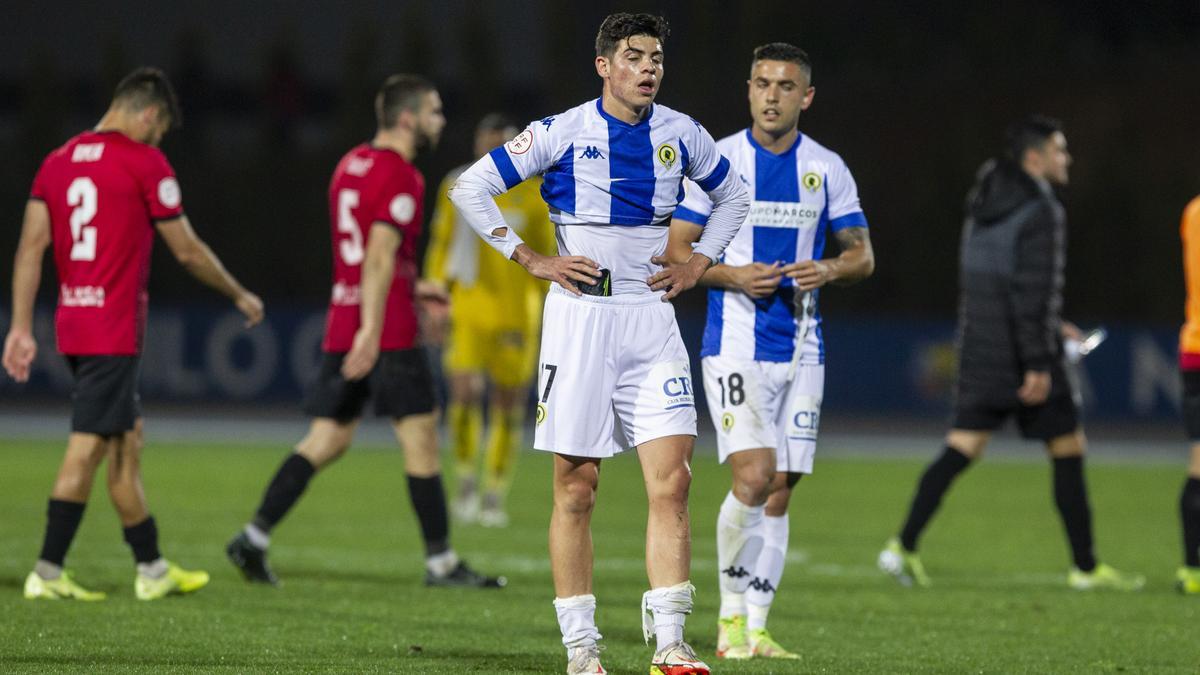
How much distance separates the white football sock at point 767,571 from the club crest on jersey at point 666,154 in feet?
5.88

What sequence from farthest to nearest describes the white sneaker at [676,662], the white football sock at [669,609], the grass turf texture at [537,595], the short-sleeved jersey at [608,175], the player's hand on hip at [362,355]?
1. the player's hand on hip at [362,355]
2. the grass turf texture at [537,595]
3. the short-sleeved jersey at [608,175]
4. the white football sock at [669,609]
5. the white sneaker at [676,662]

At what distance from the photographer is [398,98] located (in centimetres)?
853

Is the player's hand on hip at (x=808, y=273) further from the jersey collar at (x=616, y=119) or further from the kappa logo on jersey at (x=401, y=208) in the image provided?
the kappa logo on jersey at (x=401, y=208)

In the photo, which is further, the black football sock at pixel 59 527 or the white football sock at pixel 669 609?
the black football sock at pixel 59 527

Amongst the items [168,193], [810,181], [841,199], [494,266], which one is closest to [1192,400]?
[841,199]

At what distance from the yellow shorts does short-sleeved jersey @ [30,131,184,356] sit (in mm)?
4580

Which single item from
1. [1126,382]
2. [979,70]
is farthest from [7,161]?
[1126,382]

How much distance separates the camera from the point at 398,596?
792 centimetres

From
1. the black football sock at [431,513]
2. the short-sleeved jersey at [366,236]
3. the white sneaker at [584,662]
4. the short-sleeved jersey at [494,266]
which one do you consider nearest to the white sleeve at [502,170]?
the white sneaker at [584,662]

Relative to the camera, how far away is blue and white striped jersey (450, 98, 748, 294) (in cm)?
548

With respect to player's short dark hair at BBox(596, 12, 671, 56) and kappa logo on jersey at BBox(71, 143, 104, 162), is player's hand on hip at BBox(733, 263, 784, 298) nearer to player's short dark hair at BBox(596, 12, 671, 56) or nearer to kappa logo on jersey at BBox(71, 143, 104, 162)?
player's short dark hair at BBox(596, 12, 671, 56)

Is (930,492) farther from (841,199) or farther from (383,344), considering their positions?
(383,344)

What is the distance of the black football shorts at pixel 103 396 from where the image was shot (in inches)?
288

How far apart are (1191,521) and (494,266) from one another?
520cm
